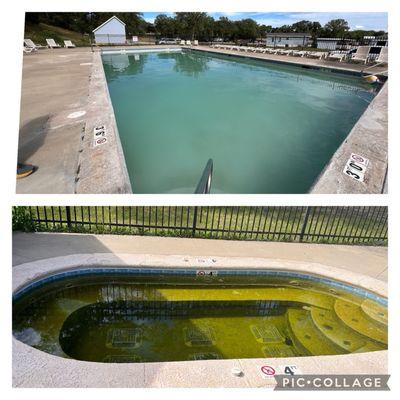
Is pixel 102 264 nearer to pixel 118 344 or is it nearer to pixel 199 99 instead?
pixel 118 344

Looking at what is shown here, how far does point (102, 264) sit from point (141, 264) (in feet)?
1.70

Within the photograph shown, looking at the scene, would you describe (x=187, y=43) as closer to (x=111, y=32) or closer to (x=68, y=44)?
(x=111, y=32)

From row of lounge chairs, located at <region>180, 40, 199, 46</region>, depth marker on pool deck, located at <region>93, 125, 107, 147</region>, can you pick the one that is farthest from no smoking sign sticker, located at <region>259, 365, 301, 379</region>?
row of lounge chairs, located at <region>180, 40, 199, 46</region>

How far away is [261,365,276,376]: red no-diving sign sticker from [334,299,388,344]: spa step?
1.66 m

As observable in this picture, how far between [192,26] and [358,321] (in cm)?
3162

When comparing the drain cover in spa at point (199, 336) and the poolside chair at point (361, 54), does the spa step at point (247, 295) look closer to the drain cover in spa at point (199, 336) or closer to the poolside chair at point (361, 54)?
the drain cover in spa at point (199, 336)

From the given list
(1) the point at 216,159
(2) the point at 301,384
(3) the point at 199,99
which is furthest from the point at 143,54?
(2) the point at 301,384

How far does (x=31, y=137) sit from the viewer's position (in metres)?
7.03

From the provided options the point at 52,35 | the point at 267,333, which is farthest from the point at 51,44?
the point at 267,333

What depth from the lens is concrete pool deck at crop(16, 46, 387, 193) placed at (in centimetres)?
538

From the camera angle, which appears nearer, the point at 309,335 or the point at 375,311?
the point at 309,335

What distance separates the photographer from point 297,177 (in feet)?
24.4

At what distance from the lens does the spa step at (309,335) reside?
3.83 metres

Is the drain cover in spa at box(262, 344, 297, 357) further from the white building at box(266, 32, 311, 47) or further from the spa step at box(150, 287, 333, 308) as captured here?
the white building at box(266, 32, 311, 47)
